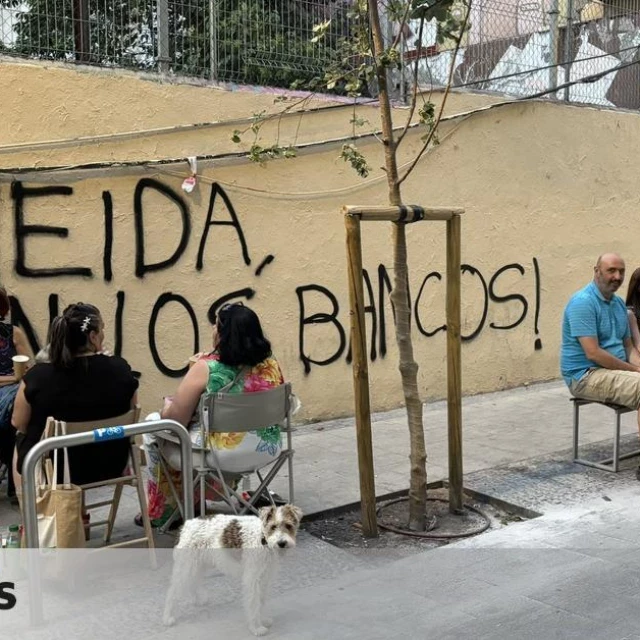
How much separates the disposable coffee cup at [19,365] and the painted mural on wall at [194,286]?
0.85 m

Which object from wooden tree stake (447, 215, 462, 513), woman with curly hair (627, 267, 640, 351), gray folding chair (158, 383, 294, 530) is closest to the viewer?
gray folding chair (158, 383, 294, 530)

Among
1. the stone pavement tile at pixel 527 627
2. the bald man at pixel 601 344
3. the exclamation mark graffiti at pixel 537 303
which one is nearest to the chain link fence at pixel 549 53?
the exclamation mark graffiti at pixel 537 303

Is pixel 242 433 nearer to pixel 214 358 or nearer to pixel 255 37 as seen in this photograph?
pixel 214 358

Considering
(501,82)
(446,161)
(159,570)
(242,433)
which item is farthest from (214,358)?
(501,82)

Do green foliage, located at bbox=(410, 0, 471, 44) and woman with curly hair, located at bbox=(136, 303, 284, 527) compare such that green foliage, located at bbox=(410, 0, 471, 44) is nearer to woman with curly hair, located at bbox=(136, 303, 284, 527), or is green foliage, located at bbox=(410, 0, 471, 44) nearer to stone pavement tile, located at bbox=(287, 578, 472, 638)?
woman with curly hair, located at bbox=(136, 303, 284, 527)

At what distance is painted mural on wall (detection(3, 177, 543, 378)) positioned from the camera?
604cm

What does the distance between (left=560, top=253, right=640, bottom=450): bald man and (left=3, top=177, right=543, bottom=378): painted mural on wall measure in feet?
7.11

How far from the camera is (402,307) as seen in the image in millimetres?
4727

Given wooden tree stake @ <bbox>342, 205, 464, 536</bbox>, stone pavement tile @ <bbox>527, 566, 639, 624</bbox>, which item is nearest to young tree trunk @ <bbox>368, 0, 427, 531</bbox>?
wooden tree stake @ <bbox>342, 205, 464, 536</bbox>

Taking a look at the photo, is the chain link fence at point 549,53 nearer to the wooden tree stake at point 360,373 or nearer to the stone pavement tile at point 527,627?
the wooden tree stake at point 360,373

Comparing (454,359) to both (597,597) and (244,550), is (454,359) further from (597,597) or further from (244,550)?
(244,550)

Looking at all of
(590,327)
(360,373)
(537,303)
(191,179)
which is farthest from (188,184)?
(537,303)

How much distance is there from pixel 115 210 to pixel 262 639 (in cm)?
387

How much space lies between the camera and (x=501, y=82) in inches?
359
